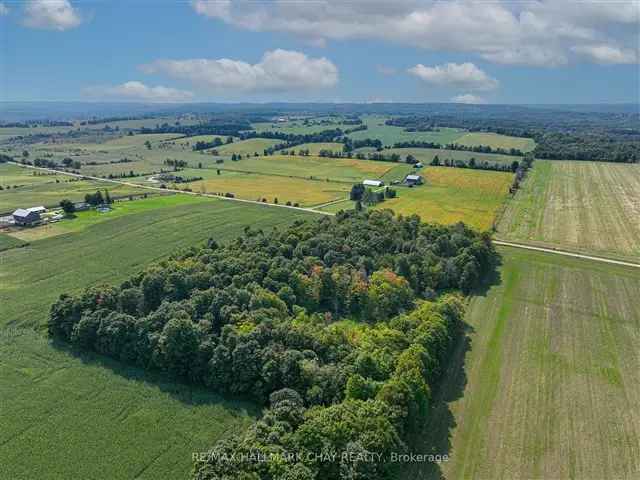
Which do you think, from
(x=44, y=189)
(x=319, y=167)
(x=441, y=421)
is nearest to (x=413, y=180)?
(x=319, y=167)

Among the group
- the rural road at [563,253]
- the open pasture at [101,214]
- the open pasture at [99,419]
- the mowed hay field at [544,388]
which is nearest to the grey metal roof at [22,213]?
the open pasture at [101,214]

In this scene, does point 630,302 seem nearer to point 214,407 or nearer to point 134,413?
point 214,407

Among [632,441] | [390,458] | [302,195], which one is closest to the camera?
[390,458]

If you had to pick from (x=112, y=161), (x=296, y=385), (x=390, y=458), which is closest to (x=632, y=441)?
(x=390, y=458)

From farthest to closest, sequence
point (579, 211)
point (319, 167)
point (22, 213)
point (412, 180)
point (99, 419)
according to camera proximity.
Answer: point (319, 167) < point (412, 180) < point (579, 211) < point (22, 213) < point (99, 419)

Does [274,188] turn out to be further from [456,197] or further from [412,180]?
[456,197]

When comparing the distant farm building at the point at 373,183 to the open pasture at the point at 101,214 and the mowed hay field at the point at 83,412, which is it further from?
the mowed hay field at the point at 83,412
